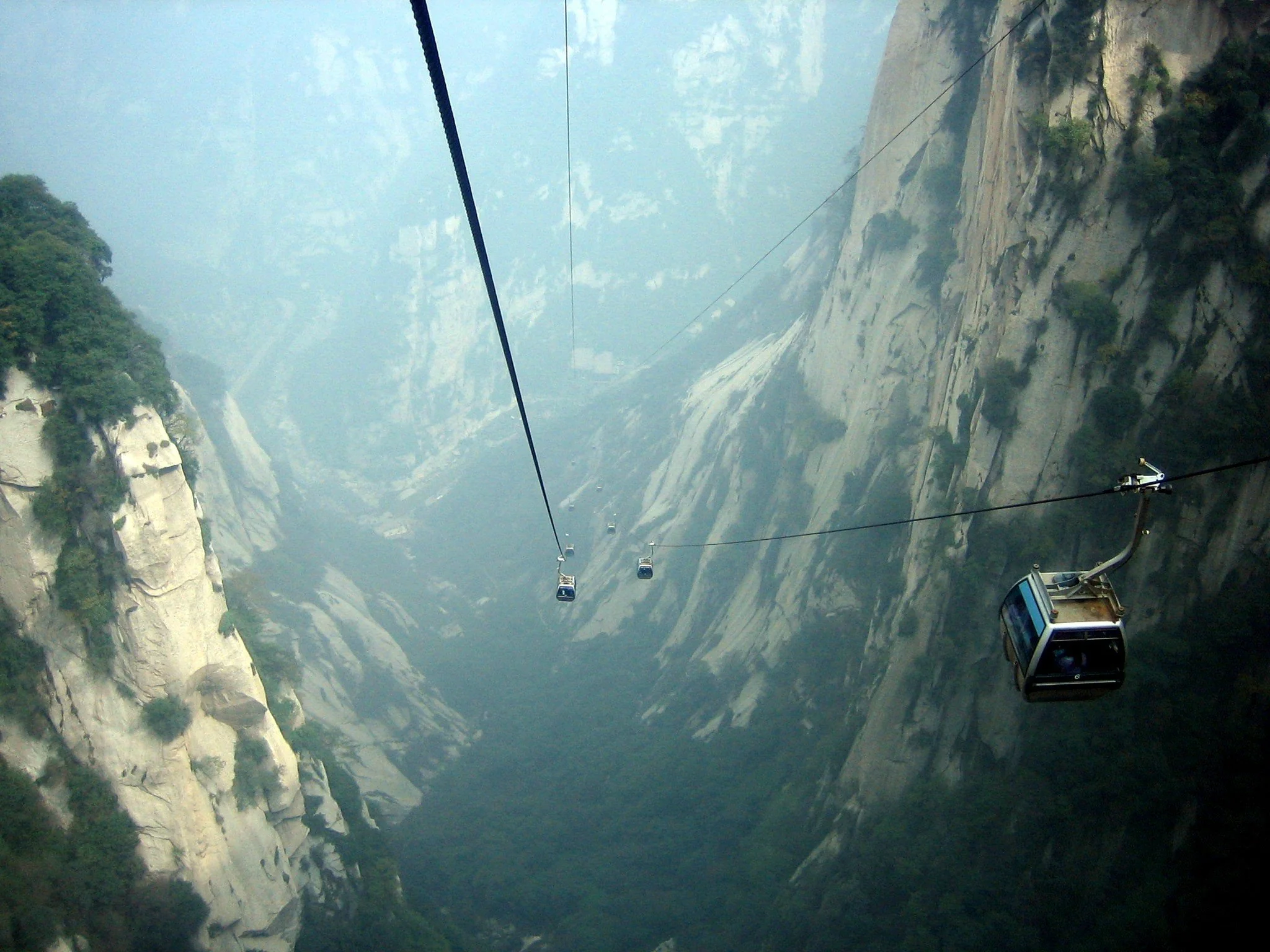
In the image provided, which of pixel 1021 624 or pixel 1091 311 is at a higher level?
pixel 1091 311

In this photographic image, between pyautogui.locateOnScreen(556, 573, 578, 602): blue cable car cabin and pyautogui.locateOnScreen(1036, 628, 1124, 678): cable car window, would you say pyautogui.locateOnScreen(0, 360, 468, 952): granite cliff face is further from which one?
pyautogui.locateOnScreen(1036, 628, 1124, 678): cable car window

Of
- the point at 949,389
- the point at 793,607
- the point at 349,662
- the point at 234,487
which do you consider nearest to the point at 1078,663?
the point at 949,389

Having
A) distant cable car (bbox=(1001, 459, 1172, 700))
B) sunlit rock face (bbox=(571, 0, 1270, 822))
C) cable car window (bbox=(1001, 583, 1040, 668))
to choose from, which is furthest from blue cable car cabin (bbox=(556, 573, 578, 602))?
distant cable car (bbox=(1001, 459, 1172, 700))

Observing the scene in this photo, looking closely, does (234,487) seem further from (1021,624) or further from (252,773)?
(1021,624)

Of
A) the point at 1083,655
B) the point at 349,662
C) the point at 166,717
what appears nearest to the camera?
the point at 1083,655

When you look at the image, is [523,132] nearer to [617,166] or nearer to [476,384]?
[617,166]

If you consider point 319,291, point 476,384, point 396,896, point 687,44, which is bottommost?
point 396,896

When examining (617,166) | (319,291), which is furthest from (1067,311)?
(319,291)
